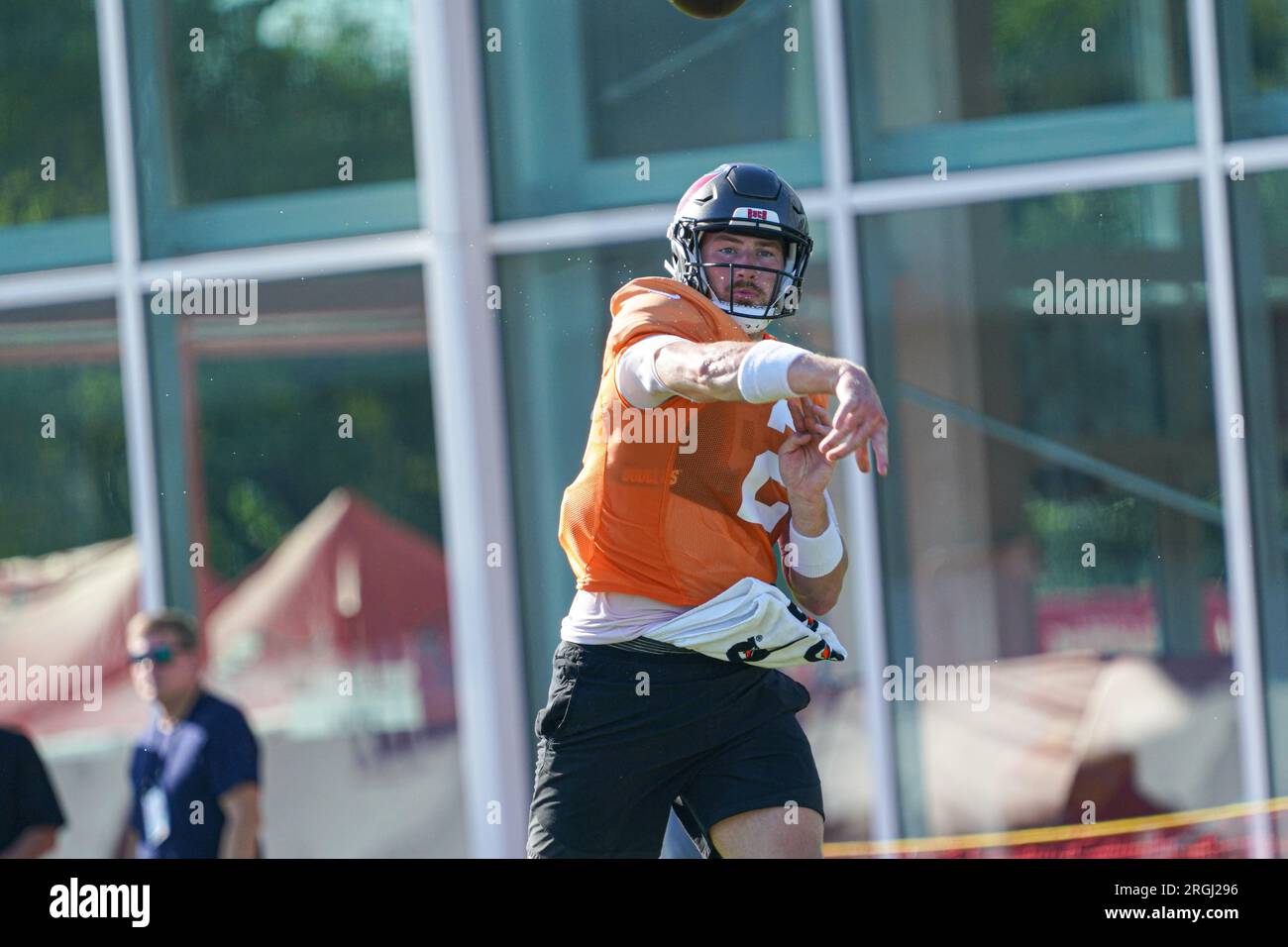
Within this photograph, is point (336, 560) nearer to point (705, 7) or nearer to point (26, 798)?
point (26, 798)

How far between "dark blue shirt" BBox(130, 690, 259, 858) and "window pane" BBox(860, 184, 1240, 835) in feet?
Answer: 8.64

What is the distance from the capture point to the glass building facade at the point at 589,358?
6695 millimetres

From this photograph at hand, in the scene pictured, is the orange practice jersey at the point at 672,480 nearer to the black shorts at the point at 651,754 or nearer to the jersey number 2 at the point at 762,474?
the jersey number 2 at the point at 762,474

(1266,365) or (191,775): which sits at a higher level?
(1266,365)

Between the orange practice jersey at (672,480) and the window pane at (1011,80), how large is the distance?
3.20 meters

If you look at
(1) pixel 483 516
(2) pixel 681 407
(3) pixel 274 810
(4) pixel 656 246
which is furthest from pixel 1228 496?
(3) pixel 274 810

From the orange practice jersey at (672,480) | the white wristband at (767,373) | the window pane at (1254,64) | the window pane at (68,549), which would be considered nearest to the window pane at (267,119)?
the window pane at (68,549)

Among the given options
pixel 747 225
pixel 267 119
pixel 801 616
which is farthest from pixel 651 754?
pixel 267 119

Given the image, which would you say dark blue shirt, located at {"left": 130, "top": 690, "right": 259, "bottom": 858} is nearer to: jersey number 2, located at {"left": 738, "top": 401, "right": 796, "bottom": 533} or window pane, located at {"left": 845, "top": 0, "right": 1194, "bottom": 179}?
jersey number 2, located at {"left": 738, "top": 401, "right": 796, "bottom": 533}

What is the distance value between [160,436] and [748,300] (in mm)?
4309

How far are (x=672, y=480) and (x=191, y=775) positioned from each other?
2950 mm

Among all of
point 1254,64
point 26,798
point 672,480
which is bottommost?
point 26,798

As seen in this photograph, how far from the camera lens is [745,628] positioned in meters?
3.89
